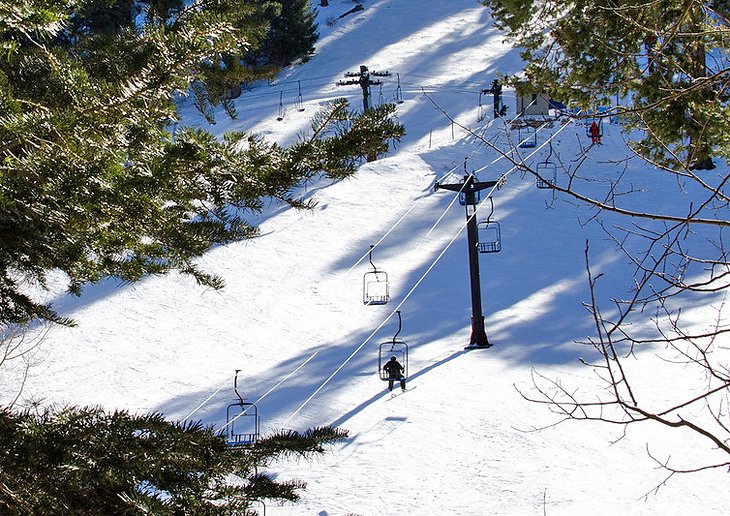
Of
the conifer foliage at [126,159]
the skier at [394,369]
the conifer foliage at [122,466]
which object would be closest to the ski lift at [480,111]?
the skier at [394,369]

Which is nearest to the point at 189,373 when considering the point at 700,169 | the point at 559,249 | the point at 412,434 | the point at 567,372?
the point at 412,434

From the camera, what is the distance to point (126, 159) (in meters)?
2.70

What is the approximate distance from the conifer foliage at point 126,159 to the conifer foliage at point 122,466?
68cm

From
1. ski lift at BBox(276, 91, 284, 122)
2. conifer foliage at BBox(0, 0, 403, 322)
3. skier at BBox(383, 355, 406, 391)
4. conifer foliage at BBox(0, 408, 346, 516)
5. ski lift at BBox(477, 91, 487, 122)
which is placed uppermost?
conifer foliage at BBox(0, 0, 403, 322)

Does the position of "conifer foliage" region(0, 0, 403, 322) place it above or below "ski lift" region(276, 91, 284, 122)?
above

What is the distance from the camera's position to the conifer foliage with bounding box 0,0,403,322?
251 centimetres

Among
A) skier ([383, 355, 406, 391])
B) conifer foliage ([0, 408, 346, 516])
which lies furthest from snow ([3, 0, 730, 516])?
conifer foliage ([0, 408, 346, 516])

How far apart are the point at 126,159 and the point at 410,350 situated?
1512 centimetres

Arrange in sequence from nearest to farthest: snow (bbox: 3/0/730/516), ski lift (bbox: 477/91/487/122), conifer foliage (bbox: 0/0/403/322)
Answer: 1. conifer foliage (bbox: 0/0/403/322)
2. snow (bbox: 3/0/730/516)
3. ski lift (bbox: 477/91/487/122)

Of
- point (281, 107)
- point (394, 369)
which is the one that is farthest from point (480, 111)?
point (394, 369)

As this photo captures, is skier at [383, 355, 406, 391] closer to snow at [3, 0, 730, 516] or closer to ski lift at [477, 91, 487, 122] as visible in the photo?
snow at [3, 0, 730, 516]

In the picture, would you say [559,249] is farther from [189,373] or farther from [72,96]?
[72,96]

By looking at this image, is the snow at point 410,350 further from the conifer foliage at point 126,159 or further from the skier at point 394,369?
the conifer foliage at point 126,159

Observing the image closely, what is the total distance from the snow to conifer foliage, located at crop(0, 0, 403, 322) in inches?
136
